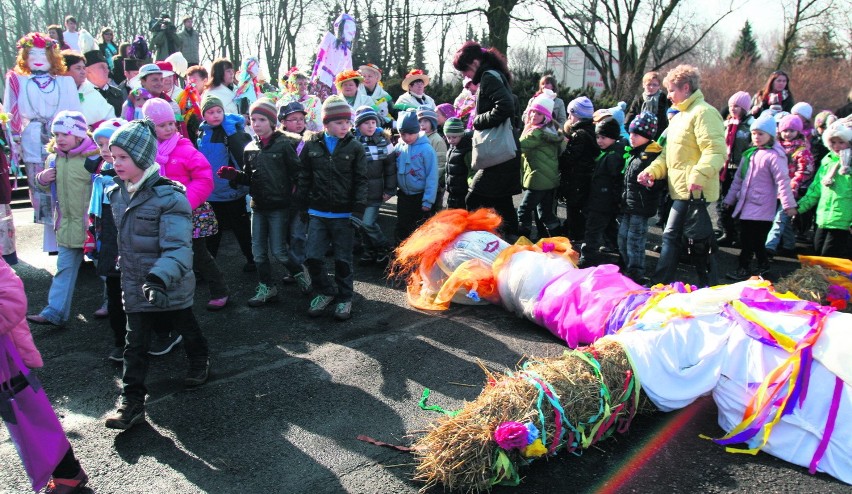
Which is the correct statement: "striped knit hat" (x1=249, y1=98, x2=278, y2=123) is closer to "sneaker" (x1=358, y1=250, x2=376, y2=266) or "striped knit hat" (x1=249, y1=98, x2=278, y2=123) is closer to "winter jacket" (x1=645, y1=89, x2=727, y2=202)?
"sneaker" (x1=358, y1=250, x2=376, y2=266)

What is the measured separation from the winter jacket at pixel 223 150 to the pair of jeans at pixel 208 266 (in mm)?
908

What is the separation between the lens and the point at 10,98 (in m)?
7.26

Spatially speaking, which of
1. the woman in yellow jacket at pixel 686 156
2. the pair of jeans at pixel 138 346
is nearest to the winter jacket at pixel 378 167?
the woman in yellow jacket at pixel 686 156

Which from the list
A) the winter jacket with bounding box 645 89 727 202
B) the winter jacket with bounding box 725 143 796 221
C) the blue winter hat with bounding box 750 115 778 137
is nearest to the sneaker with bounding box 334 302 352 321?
the winter jacket with bounding box 645 89 727 202

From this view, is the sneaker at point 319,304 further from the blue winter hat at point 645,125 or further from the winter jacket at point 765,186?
the winter jacket at point 765,186

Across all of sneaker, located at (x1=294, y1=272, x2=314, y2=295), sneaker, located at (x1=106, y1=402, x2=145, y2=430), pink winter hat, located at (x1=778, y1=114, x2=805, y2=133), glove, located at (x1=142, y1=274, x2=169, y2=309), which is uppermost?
pink winter hat, located at (x1=778, y1=114, x2=805, y2=133)

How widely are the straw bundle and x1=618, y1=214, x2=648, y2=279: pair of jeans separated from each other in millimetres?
2933

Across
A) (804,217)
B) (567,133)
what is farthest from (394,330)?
(804,217)

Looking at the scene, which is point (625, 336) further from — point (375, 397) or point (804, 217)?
point (804, 217)

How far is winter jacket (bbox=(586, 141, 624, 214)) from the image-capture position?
254 inches

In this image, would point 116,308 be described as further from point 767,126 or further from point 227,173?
point 767,126

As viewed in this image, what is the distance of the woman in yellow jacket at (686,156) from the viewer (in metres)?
5.30

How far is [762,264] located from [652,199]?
6.20ft

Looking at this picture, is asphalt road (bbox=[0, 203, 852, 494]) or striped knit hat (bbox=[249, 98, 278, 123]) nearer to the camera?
asphalt road (bbox=[0, 203, 852, 494])
